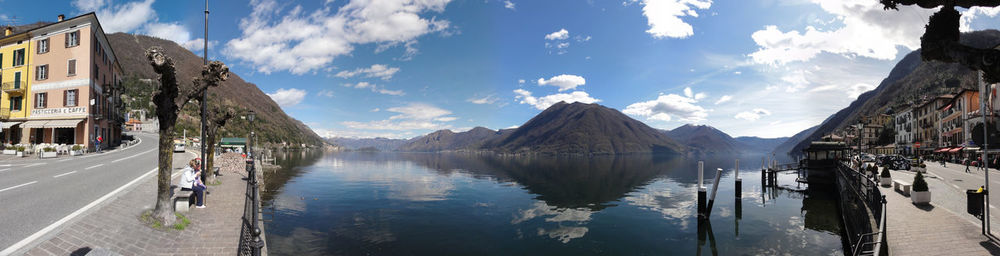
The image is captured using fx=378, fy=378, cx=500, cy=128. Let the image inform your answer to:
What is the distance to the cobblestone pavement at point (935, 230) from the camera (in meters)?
11.8

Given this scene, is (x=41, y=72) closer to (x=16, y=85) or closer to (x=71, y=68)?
(x=16, y=85)

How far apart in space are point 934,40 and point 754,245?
1591 centimetres

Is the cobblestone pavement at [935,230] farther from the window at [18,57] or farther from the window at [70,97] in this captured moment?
the window at [18,57]

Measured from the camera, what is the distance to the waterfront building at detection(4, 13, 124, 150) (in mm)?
37812

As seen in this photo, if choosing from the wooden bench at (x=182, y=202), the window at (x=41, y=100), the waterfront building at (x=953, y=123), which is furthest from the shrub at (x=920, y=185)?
the window at (x=41, y=100)

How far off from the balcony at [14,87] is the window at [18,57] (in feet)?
6.97

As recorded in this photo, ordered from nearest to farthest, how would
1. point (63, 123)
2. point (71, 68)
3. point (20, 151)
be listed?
point (20, 151) < point (63, 123) < point (71, 68)

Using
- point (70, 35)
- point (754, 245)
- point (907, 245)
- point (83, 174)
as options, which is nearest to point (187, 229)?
point (83, 174)

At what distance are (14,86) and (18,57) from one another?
3235 mm

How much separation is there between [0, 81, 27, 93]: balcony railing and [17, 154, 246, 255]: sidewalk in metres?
42.8

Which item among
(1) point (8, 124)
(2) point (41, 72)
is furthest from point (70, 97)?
(1) point (8, 124)

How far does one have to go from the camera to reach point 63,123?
122 ft

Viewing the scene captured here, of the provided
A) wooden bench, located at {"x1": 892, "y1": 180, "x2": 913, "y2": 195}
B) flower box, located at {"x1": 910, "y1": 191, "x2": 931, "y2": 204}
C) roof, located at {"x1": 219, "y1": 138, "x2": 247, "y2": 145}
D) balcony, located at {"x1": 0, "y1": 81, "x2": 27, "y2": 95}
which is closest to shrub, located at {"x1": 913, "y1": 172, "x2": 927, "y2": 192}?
flower box, located at {"x1": 910, "y1": 191, "x2": 931, "y2": 204}

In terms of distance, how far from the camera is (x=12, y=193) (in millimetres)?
13727
